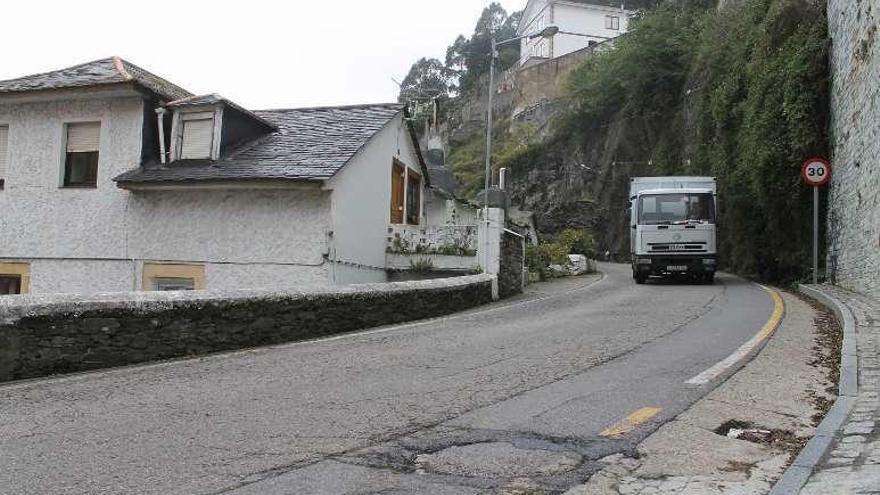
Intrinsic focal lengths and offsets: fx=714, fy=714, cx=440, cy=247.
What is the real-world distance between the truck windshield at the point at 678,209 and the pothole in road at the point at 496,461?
691 inches

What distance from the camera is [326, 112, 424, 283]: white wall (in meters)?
15.4

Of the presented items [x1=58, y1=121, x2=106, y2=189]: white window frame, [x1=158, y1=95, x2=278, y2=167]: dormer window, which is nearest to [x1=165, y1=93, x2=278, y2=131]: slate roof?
[x1=158, y1=95, x2=278, y2=167]: dormer window

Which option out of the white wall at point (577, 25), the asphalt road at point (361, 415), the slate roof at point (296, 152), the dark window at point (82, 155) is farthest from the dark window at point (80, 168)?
the white wall at point (577, 25)

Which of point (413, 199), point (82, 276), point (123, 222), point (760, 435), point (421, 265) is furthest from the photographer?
point (413, 199)

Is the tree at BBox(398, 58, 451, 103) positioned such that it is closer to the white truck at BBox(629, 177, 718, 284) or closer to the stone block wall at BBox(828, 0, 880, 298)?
the white truck at BBox(629, 177, 718, 284)

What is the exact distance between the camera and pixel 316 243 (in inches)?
590

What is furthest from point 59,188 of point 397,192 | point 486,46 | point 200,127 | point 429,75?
point 429,75

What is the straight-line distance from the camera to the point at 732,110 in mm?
24516

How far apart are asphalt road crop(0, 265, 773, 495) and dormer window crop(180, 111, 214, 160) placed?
326 inches

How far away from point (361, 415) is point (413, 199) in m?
16.1

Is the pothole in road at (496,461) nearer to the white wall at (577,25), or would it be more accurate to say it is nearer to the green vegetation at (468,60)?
the white wall at (577,25)

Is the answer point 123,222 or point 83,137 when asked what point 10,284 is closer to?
point 123,222

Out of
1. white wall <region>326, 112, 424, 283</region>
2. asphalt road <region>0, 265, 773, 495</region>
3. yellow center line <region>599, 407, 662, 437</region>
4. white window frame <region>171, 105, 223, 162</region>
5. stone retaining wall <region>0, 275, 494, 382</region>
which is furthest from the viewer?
white window frame <region>171, 105, 223, 162</region>

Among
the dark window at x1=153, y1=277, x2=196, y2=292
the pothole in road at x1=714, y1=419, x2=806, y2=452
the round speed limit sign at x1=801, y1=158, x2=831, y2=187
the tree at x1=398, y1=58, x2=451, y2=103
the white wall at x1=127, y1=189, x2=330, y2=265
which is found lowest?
the pothole in road at x1=714, y1=419, x2=806, y2=452
